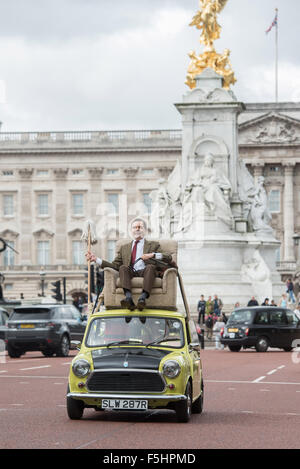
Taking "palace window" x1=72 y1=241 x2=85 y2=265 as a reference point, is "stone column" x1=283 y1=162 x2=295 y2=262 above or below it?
above

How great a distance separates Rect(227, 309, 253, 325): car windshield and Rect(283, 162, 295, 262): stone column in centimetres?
6323

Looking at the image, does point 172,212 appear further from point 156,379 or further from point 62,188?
point 62,188

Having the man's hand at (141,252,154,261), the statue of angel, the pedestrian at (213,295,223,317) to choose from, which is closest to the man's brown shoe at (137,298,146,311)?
the man's hand at (141,252,154,261)

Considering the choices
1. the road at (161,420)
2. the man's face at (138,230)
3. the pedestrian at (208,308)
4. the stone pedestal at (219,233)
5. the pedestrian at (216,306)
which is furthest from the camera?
the stone pedestal at (219,233)

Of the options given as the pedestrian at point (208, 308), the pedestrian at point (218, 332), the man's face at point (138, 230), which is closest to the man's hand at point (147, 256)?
the man's face at point (138, 230)

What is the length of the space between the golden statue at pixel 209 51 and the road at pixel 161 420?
96.3 feet

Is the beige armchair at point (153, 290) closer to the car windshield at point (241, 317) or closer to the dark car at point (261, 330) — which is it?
the dark car at point (261, 330)

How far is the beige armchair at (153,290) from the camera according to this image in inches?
580

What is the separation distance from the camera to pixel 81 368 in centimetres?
1366

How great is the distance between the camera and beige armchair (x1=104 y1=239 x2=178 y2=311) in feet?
48.4

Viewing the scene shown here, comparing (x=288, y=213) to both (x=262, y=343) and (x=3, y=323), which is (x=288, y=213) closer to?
(x=262, y=343)

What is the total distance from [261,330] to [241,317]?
78 cm

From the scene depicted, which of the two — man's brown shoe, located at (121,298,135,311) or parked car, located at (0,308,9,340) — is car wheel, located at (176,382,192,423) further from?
parked car, located at (0,308,9,340)

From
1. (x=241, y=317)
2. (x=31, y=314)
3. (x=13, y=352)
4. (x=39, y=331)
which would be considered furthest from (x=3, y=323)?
(x=241, y=317)
